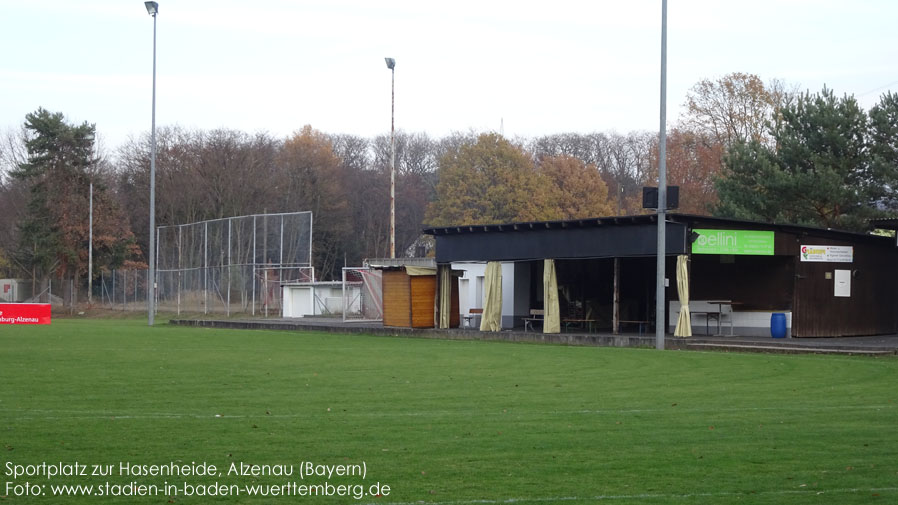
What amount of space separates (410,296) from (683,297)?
11134 mm

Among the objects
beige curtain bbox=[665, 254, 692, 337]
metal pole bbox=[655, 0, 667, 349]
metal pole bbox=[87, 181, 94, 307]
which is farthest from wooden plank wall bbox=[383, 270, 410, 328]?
metal pole bbox=[87, 181, 94, 307]

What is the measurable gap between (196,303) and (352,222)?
31652 millimetres

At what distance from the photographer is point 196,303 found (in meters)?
54.2

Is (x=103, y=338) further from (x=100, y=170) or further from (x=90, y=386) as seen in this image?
(x=100, y=170)

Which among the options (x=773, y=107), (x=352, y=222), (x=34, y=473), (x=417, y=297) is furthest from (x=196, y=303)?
(x=34, y=473)

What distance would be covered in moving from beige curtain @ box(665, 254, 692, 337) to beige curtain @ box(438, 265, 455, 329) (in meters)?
10.0

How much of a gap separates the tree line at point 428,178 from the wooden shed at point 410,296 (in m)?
15.2

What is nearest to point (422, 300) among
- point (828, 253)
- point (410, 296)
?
point (410, 296)

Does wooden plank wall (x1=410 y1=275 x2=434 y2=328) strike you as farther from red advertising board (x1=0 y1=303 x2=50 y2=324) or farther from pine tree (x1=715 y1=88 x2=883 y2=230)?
red advertising board (x1=0 y1=303 x2=50 y2=324)

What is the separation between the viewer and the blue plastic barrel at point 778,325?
30891mm

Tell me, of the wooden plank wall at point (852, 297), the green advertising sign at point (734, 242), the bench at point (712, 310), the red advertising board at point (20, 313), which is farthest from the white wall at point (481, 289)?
the red advertising board at point (20, 313)

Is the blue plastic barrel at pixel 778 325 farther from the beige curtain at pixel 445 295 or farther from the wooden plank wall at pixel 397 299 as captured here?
the wooden plank wall at pixel 397 299

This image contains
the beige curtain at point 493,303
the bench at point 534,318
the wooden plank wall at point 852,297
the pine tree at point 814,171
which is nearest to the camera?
the wooden plank wall at point 852,297

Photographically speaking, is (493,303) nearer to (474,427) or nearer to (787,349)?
(787,349)
